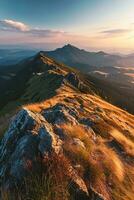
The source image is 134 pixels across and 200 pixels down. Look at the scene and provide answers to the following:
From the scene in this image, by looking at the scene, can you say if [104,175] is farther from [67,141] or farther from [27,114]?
[27,114]

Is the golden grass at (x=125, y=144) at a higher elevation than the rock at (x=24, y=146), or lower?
lower

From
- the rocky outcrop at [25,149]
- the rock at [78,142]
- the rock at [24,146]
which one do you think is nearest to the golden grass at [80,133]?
the rock at [78,142]

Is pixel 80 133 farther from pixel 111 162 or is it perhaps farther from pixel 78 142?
pixel 111 162

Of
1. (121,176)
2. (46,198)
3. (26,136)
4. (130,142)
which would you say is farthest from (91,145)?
(46,198)

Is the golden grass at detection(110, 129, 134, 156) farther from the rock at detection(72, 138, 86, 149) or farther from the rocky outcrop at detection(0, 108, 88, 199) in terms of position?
the rocky outcrop at detection(0, 108, 88, 199)

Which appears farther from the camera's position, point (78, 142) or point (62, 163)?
point (78, 142)

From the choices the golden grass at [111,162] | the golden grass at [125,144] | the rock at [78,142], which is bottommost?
the golden grass at [125,144]

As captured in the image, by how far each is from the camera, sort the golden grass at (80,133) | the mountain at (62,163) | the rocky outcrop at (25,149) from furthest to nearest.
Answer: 1. the golden grass at (80,133)
2. the rocky outcrop at (25,149)
3. the mountain at (62,163)

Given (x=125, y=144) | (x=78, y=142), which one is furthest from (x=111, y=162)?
(x=125, y=144)

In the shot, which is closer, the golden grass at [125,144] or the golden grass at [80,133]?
the golden grass at [80,133]

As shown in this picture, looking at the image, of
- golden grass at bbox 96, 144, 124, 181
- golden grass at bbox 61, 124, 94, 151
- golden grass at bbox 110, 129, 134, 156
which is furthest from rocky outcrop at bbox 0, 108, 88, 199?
golden grass at bbox 110, 129, 134, 156

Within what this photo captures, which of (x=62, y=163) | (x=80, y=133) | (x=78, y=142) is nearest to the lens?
(x=62, y=163)

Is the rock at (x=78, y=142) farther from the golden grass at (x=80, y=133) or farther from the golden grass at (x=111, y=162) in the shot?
the golden grass at (x=111, y=162)

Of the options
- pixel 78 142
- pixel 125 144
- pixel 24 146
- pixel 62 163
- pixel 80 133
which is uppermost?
pixel 62 163
